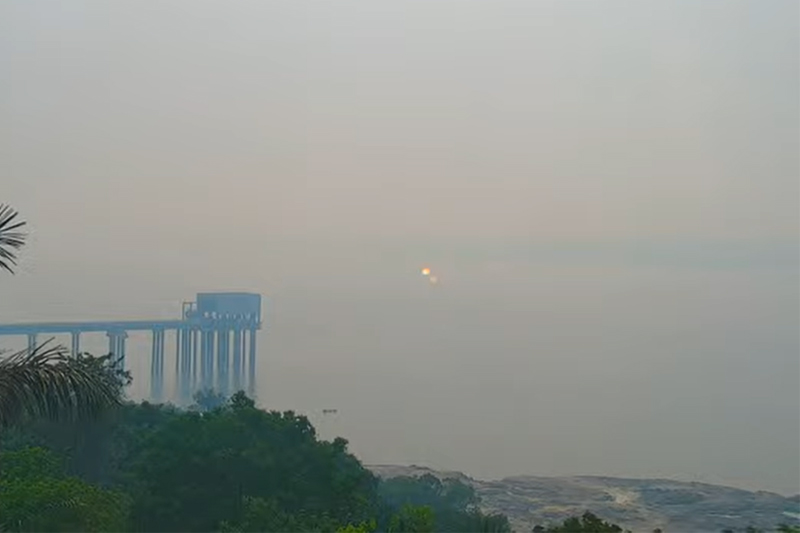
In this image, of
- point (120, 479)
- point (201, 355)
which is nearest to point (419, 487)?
point (120, 479)

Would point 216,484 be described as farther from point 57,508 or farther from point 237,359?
point 237,359

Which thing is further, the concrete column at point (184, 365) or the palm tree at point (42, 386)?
the concrete column at point (184, 365)

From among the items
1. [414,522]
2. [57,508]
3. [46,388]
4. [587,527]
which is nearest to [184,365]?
[57,508]

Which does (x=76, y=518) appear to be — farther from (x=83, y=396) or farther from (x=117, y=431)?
(x=117, y=431)

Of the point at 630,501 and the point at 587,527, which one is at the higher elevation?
the point at 587,527

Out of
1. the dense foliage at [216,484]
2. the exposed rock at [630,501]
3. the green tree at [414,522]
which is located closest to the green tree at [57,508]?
the dense foliage at [216,484]

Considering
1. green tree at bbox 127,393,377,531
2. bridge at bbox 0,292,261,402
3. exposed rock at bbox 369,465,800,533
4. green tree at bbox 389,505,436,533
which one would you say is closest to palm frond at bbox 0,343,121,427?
green tree at bbox 389,505,436,533

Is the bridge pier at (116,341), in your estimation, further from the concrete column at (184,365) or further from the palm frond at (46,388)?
the palm frond at (46,388)
